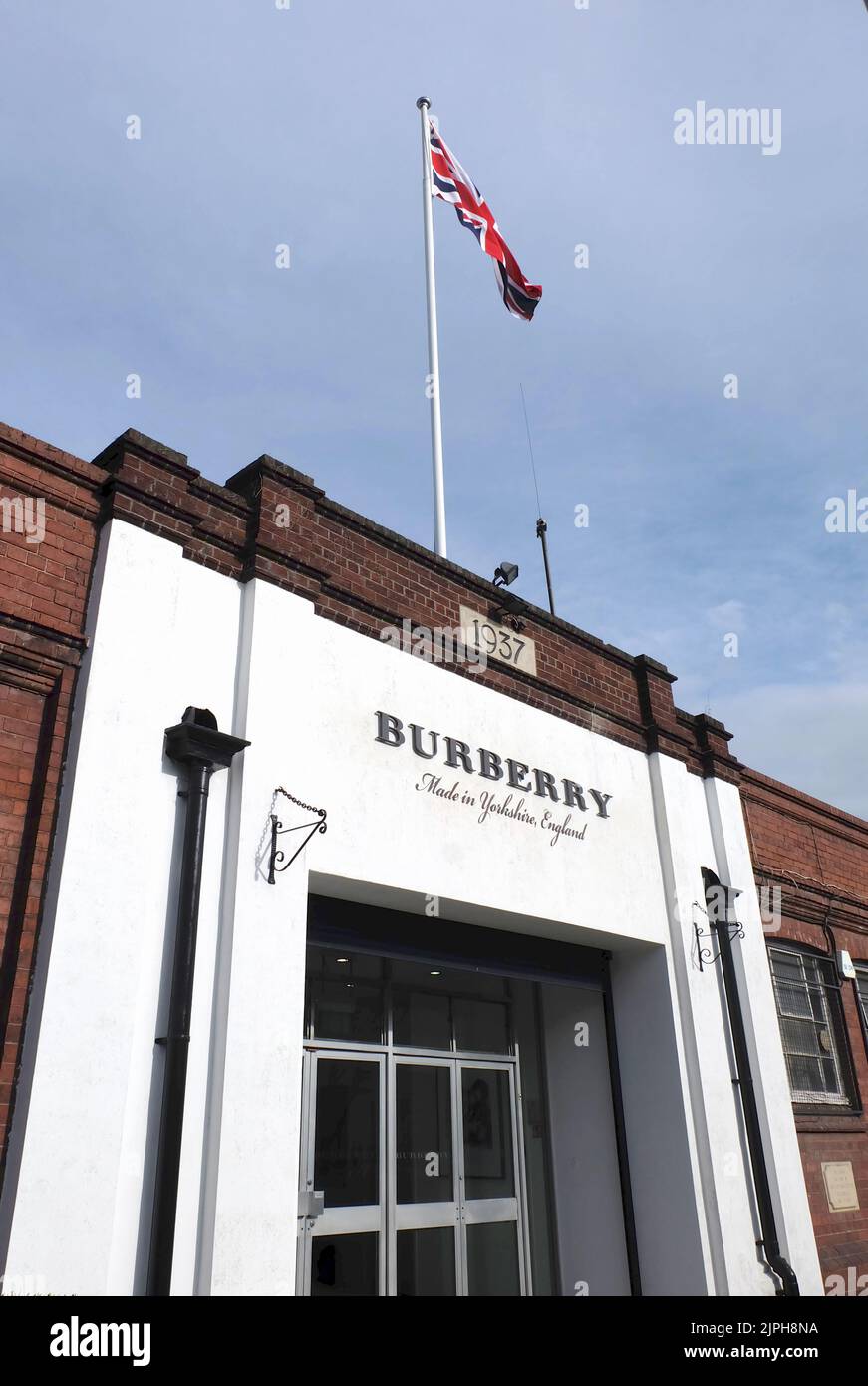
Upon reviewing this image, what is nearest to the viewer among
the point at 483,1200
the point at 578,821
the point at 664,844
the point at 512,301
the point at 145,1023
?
the point at 145,1023

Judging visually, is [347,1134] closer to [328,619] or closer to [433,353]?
[328,619]

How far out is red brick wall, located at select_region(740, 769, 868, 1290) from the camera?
9680 millimetres

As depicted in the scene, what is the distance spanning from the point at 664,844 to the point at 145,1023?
5.65 meters

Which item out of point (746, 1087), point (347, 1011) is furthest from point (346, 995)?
point (746, 1087)

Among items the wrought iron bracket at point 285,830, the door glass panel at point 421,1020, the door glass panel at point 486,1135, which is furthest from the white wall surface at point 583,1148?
the wrought iron bracket at point 285,830

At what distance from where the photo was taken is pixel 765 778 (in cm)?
1184

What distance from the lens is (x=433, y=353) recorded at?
1023 centimetres

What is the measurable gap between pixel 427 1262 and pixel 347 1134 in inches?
51.1

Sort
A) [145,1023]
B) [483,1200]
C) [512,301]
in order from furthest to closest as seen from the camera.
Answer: [512,301], [483,1200], [145,1023]

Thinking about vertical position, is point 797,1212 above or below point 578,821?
below

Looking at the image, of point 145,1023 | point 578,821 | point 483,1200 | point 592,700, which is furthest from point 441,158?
point 483,1200

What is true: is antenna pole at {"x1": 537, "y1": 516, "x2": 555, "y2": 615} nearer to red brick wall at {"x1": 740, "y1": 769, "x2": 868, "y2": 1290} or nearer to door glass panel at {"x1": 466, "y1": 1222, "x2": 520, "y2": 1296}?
red brick wall at {"x1": 740, "y1": 769, "x2": 868, "y2": 1290}

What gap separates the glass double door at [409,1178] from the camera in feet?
22.8
